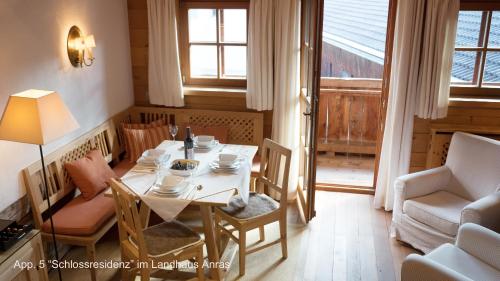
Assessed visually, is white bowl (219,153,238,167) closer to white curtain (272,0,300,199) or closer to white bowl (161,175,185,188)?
white bowl (161,175,185,188)

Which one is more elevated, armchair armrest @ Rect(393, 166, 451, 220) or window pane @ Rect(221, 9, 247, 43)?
window pane @ Rect(221, 9, 247, 43)

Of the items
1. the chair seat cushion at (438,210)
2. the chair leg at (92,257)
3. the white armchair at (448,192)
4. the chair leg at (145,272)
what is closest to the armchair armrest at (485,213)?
the white armchair at (448,192)

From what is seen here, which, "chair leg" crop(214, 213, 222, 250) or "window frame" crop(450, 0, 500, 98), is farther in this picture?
"window frame" crop(450, 0, 500, 98)

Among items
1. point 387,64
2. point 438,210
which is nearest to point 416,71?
point 387,64

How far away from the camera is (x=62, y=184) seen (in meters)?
3.49

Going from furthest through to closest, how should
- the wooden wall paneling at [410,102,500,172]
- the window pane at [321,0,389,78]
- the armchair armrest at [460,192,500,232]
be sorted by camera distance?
the window pane at [321,0,389,78]
the wooden wall paneling at [410,102,500,172]
the armchair armrest at [460,192,500,232]

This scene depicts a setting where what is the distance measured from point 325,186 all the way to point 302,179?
41cm

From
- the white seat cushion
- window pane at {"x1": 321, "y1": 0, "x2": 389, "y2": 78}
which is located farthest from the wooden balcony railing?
the white seat cushion

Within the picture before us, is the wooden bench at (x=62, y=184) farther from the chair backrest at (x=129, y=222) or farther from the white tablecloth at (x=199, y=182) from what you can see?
the white tablecloth at (x=199, y=182)

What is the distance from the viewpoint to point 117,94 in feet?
14.4

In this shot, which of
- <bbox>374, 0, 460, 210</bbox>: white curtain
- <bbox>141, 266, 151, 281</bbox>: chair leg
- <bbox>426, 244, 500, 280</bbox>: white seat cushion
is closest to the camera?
<bbox>426, 244, 500, 280</bbox>: white seat cushion

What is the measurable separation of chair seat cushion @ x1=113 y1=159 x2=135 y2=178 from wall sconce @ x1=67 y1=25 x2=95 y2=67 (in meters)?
0.95

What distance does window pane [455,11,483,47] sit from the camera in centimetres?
403

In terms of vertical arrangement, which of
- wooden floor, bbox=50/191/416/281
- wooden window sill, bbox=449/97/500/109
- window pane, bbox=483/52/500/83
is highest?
window pane, bbox=483/52/500/83
